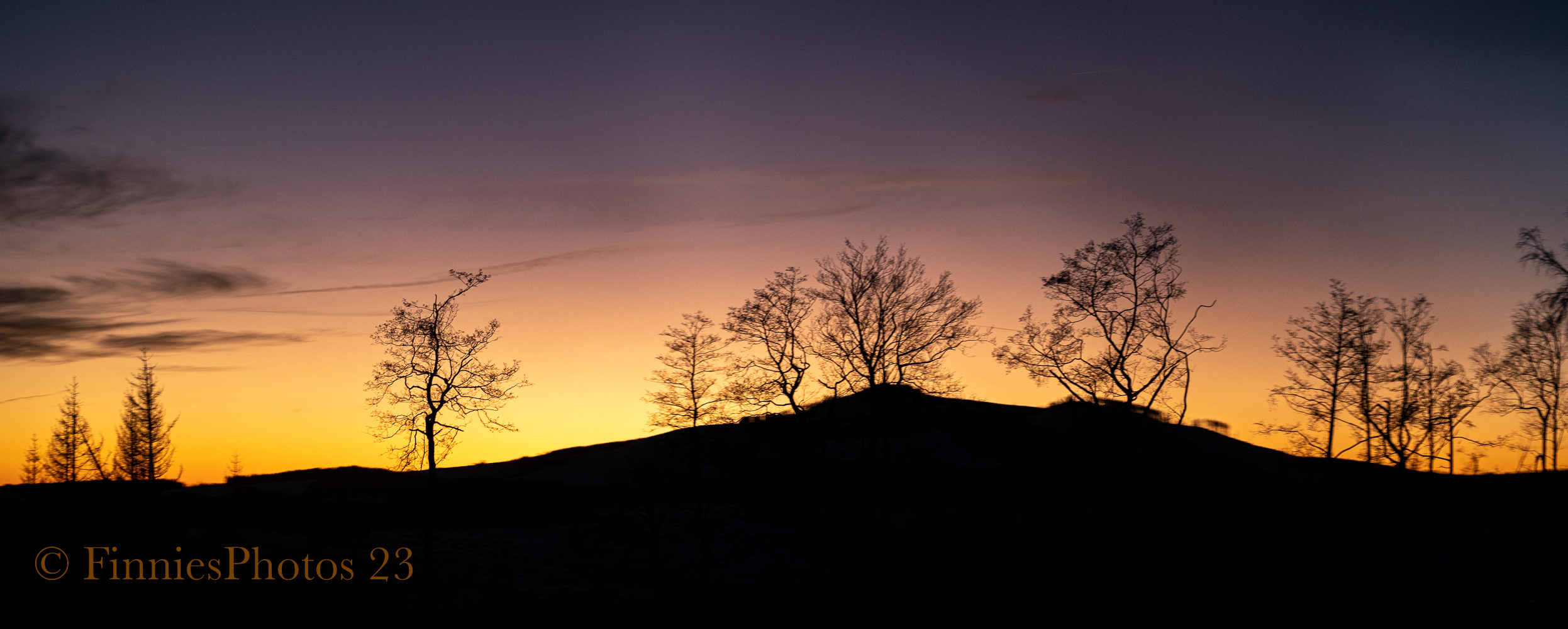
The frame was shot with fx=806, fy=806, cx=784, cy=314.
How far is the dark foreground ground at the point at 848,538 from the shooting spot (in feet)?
103

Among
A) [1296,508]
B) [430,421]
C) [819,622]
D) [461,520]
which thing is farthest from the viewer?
[461,520]

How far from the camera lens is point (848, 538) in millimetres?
44406

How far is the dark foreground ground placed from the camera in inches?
1235

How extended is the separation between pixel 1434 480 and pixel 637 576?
53.3 m

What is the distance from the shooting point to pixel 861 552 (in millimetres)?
43062

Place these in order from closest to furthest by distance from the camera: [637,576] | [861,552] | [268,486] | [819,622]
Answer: [819,622] < [861,552] < [637,576] < [268,486]

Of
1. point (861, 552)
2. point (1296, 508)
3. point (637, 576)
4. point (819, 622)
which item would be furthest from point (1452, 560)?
point (637, 576)

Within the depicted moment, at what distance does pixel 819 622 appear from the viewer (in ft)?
109

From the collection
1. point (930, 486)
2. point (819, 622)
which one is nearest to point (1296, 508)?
point (930, 486)

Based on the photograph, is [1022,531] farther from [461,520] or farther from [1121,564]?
[461,520]

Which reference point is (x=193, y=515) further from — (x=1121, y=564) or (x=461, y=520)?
(x=1121, y=564)

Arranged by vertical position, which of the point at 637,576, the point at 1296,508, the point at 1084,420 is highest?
the point at 1084,420

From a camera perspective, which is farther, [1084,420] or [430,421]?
[1084,420]

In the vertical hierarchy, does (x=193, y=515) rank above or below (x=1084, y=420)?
below
